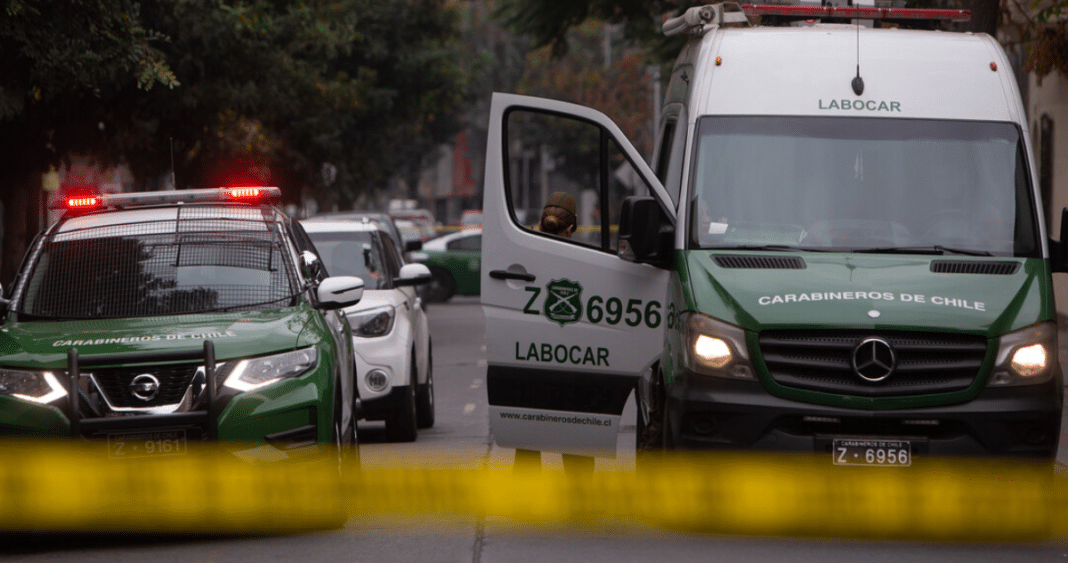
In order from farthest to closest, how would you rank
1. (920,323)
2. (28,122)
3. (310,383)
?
(28,122) < (310,383) < (920,323)

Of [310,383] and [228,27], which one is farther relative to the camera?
[228,27]

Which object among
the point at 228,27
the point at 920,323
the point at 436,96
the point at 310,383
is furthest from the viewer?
the point at 436,96

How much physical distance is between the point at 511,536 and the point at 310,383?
123 cm

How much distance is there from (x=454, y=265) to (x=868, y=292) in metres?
24.0

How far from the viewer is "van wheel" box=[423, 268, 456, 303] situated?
31031 millimetres

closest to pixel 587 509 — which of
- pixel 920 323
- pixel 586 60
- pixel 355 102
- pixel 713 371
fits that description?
pixel 713 371

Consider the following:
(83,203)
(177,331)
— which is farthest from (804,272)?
(83,203)

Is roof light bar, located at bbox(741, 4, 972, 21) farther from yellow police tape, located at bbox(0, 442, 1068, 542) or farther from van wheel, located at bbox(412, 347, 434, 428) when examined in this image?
van wheel, located at bbox(412, 347, 434, 428)

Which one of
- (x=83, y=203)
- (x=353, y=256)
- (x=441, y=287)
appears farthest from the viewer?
(x=441, y=287)

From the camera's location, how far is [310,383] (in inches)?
298

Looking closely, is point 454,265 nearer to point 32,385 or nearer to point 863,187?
point 863,187

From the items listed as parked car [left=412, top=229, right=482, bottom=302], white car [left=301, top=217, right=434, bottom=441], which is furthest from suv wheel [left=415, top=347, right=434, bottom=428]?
parked car [left=412, top=229, right=482, bottom=302]

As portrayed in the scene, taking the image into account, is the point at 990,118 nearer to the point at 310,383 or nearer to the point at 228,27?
the point at 310,383

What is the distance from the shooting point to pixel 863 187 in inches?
308
